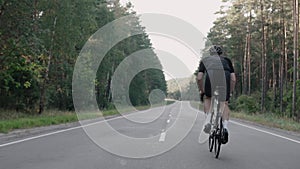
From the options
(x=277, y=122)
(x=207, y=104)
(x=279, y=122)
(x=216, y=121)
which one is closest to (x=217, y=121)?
(x=216, y=121)

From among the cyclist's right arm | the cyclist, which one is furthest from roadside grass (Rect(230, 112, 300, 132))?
the cyclist's right arm

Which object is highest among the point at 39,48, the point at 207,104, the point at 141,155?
the point at 39,48

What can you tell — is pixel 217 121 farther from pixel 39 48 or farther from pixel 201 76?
pixel 39 48

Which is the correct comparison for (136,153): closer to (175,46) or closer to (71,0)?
(175,46)

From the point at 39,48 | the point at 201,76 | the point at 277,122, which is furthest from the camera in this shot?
the point at 277,122

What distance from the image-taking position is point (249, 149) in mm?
9305

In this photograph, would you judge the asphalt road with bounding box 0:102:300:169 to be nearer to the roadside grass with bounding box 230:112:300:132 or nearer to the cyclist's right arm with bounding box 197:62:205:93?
the cyclist's right arm with bounding box 197:62:205:93

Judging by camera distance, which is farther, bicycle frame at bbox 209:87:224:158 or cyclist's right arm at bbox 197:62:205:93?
bicycle frame at bbox 209:87:224:158

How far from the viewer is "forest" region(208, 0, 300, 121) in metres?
39.9

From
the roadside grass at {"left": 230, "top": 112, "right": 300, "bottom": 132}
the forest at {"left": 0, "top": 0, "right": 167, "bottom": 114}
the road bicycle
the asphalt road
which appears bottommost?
the asphalt road

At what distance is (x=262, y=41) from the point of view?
40906 mm

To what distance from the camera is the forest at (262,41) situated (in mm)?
39938

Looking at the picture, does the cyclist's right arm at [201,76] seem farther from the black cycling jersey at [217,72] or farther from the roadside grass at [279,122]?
the roadside grass at [279,122]

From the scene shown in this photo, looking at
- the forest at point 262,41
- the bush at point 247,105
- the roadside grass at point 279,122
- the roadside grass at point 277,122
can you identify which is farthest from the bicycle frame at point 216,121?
the bush at point 247,105
